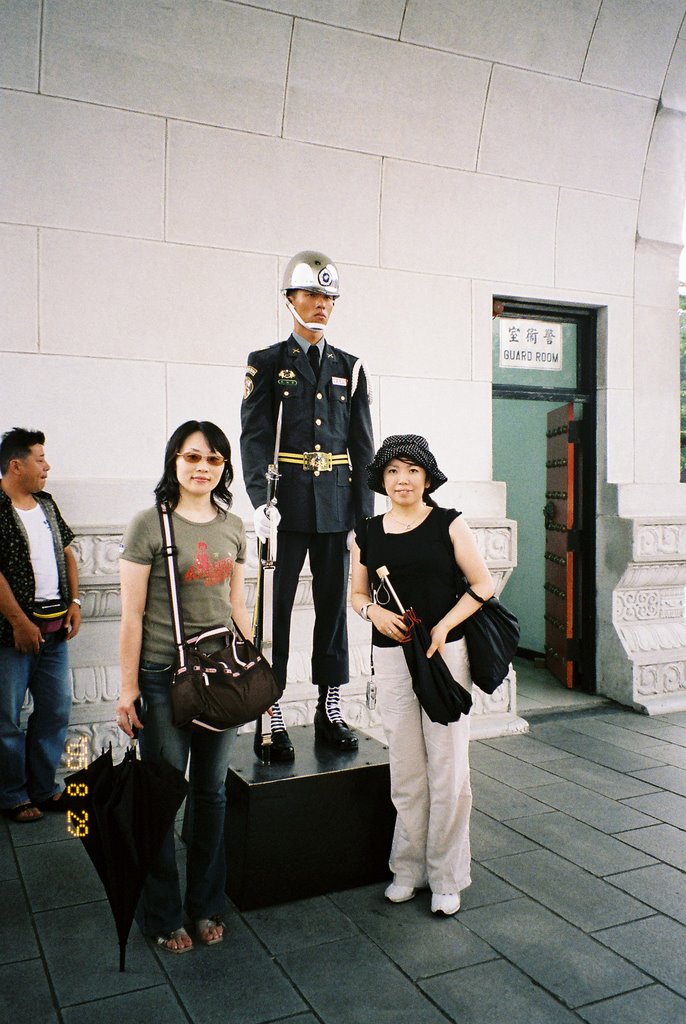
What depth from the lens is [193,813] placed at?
299 cm

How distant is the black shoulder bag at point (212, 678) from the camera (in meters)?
2.74

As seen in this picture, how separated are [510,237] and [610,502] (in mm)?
2013

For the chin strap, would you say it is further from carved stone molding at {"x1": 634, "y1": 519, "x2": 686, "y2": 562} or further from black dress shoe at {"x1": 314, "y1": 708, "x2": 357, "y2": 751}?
carved stone molding at {"x1": 634, "y1": 519, "x2": 686, "y2": 562}

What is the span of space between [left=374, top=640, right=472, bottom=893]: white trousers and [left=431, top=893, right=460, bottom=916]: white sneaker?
2 cm

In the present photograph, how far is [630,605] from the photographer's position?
6434 millimetres

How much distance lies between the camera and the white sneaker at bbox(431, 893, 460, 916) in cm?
315

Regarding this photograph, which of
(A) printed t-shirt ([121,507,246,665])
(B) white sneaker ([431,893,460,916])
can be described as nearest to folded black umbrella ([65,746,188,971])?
(A) printed t-shirt ([121,507,246,665])

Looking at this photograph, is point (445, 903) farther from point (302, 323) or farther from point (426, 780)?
point (302, 323)

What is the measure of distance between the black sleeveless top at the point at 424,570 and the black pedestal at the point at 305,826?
1.91ft

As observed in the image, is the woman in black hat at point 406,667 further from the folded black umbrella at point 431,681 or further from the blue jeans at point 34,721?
the blue jeans at point 34,721

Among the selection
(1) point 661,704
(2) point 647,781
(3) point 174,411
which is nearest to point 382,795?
(2) point 647,781

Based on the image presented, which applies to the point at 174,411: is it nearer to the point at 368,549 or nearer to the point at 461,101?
the point at 368,549

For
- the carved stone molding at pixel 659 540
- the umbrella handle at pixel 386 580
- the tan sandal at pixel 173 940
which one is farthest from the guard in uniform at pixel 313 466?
the carved stone molding at pixel 659 540

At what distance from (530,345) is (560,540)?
5.01 feet
